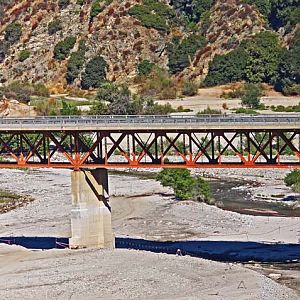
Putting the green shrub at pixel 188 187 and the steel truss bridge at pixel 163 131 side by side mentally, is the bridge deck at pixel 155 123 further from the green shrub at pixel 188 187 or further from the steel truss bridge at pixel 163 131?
the green shrub at pixel 188 187

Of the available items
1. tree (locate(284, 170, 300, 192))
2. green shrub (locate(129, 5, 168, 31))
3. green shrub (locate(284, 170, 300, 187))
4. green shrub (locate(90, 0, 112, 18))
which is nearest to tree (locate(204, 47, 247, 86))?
green shrub (locate(129, 5, 168, 31))

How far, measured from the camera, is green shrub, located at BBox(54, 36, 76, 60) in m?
172

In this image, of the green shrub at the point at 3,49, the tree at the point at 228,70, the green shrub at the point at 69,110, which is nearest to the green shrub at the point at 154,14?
the tree at the point at 228,70

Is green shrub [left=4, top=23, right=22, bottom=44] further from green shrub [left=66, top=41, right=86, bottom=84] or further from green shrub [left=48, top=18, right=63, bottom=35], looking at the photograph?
green shrub [left=66, top=41, right=86, bottom=84]

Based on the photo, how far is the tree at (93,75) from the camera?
6447 inches

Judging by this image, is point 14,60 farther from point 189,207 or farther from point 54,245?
Answer: point 54,245

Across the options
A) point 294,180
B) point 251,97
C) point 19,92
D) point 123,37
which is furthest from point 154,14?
point 294,180

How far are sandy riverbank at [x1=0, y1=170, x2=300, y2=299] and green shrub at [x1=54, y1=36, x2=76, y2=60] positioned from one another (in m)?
89.5

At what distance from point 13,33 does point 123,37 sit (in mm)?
24005

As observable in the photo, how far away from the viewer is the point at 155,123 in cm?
5619

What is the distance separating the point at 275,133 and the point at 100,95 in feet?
293

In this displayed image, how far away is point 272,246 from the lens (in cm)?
5947

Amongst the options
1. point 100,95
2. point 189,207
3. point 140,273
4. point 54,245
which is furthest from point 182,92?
point 140,273

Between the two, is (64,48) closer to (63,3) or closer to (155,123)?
(63,3)
